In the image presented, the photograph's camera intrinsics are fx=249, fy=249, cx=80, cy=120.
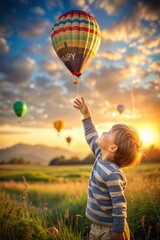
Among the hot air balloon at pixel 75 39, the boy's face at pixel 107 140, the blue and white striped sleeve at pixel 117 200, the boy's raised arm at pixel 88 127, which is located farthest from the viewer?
the hot air balloon at pixel 75 39

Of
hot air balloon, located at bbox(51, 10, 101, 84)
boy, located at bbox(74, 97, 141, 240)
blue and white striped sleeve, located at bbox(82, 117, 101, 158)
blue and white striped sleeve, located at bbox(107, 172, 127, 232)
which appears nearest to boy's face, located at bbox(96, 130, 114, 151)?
boy, located at bbox(74, 97, 141, 240)

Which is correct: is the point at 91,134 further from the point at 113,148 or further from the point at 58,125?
the point at 58,125

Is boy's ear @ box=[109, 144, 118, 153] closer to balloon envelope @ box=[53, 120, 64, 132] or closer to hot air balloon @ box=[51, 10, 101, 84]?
hot air balloon @ box=[51, 10, 101, 84]

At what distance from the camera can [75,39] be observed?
12.6 metres

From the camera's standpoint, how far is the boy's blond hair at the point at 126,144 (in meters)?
2.91

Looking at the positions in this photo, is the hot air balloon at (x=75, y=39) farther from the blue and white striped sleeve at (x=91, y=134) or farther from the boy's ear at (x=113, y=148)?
the boy's ear at (x=113, y=148)

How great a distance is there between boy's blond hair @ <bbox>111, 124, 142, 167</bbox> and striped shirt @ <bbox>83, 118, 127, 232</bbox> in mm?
132

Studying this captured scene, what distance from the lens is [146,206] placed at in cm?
610

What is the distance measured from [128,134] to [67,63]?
33.8 ft

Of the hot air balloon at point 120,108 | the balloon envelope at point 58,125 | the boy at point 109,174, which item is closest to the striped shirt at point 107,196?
the boy at point 109,174

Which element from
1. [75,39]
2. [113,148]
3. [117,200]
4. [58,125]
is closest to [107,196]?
[117,200]

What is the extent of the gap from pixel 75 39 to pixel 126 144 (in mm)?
10612

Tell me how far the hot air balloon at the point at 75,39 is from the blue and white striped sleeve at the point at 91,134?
9065 mm

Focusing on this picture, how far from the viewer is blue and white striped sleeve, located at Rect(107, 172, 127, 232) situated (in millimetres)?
2608
